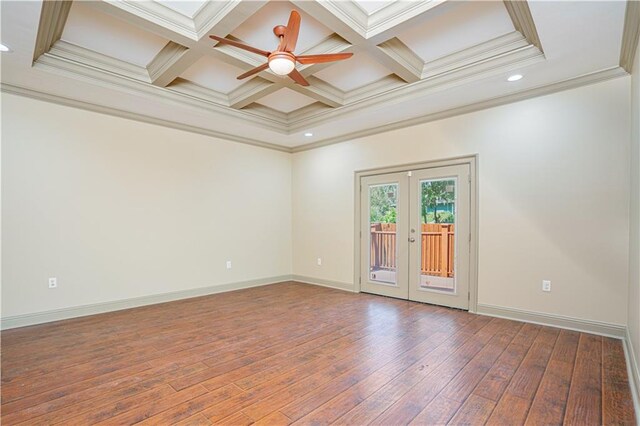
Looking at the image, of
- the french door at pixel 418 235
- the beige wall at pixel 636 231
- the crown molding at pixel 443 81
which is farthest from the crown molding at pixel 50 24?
the beige wall at pixel 636 231

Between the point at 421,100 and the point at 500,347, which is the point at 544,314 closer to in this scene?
the point at 500,347

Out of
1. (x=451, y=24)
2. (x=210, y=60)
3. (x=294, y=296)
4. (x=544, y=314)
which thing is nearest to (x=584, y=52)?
(x=451, y=24)

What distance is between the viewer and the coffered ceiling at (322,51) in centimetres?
254

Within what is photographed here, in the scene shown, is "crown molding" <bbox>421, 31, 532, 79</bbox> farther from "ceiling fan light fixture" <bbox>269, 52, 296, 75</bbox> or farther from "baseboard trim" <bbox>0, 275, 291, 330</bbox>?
"baseboard trim" <bbox>0, 275, 291, 330</bbox>

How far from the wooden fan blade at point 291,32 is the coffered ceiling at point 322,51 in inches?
9.4

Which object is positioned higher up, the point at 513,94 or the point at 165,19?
the point at 165,19

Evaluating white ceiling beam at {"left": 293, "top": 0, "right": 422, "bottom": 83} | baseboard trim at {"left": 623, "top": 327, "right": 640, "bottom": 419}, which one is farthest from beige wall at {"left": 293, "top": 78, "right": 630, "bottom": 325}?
white ceiling beam at {"left": 293, "top": 0, "right": 422, "bottom": 83}

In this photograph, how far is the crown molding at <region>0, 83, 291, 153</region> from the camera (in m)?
3.59

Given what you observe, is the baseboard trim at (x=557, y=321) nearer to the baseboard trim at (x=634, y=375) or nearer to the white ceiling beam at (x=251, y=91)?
the baseboard trim at (x=634, y=375)

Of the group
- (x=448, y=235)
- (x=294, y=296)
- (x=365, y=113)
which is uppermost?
(x=365, y=113)

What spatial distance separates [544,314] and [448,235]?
4.59 ft

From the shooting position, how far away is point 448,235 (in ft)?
14.3

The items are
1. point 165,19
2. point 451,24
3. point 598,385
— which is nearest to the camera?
point 598,385

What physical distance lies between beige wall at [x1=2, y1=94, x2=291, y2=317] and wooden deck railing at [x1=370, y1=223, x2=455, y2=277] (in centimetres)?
224
